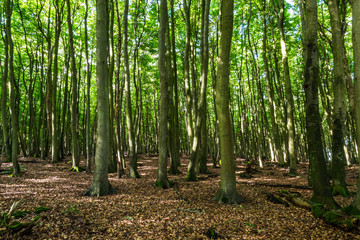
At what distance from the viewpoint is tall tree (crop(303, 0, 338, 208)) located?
501 centimetres

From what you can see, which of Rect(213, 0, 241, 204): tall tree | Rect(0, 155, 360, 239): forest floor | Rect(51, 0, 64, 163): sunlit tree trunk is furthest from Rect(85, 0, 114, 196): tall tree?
Rect(51, 0, 64, 163): sunlit tree trunk

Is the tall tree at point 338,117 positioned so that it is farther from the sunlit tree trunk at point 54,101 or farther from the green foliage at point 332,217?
the sunlit tree trunk at point 54,101

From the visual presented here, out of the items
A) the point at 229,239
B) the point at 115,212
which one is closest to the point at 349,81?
the point at 229,239

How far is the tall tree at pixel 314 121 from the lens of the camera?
5.01m

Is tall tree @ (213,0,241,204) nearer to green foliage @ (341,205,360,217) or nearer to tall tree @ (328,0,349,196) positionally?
green foliage @ (341,205,360,217)

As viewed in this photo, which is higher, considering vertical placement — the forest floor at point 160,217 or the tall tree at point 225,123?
the tall tree at point 225,123

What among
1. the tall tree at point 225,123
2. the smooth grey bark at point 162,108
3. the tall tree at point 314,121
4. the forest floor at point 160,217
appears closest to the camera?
the forest floor at point 160,217

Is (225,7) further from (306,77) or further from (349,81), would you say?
(349,81)

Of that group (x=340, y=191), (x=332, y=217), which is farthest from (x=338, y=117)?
(x=332, y=217)

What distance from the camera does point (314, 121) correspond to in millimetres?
5113

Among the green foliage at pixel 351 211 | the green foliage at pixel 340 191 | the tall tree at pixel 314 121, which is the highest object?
the tall tree at pixel 314 121

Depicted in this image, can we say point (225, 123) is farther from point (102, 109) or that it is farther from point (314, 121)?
point (102, 109)

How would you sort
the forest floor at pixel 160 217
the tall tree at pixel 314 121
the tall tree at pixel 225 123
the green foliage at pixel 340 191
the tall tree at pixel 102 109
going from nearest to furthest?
the forest floor at pixel 160 217, the tall tree at pixel 314 121, the tall tree at pixel 225 123, the green foliage at pixel 340 191, the tall tree at pixel 102 109

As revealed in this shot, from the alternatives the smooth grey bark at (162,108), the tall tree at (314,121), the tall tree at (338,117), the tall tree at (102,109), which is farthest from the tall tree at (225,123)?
the tall tree at (102,109)
